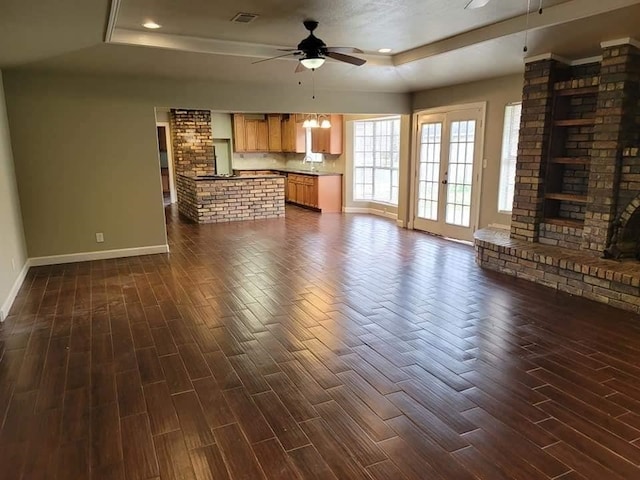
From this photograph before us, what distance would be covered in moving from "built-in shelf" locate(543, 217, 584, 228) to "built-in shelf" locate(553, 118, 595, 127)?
1090 millimetres

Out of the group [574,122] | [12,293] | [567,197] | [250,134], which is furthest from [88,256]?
[250,134]

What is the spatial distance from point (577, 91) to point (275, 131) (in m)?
8.69

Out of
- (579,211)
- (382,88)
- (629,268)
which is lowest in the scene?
(629,268)

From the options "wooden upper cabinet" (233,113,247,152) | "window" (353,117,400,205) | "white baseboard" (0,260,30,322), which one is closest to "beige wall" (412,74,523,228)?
"window" (353,117,400,205)

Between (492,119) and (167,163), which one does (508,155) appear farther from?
(167,163)

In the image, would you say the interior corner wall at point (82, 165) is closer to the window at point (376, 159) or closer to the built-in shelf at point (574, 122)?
the window at point (376, 159)

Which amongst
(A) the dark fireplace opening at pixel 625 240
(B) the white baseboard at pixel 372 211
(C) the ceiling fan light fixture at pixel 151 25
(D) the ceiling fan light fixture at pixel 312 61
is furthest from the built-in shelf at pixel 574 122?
(C) the ceiling fan light fixture at pixel 151 25

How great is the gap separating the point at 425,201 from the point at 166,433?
20.9 feet

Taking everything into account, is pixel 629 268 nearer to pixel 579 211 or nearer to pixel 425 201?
pixel 579 211

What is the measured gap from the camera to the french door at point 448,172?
6.64 metres

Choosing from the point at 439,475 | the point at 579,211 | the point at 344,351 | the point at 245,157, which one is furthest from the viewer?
the point at 245,157

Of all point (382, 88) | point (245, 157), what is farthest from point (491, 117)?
point (245, 157)

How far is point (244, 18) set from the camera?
3807 mm

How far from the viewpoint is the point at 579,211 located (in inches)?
202
